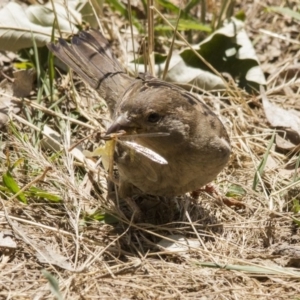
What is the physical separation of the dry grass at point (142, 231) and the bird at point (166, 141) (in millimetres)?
250

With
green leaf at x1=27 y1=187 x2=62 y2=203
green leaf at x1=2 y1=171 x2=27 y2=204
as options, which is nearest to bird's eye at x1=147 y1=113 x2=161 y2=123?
green leaf at x1=27 y1=187 x2=62 y2=203

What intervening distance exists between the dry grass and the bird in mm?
250

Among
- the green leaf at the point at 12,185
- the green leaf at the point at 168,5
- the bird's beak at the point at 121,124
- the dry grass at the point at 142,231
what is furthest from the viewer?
the green leaf at the point at 168,5

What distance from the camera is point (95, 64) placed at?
18.4 ft

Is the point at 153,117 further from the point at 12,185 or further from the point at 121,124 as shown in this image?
the point at 12,185

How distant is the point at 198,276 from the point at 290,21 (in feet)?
12.3

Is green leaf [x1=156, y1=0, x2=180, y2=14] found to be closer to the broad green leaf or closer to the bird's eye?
the broad green leaf

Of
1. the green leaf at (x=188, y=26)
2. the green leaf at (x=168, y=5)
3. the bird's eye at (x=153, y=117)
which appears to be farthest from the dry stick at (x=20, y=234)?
the green leaf at (x=168, y=5)

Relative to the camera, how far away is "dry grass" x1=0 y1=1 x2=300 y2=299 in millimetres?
4066

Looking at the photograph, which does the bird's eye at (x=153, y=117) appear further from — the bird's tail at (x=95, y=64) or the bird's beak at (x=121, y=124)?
the bird's tail at (x=95, y=64)

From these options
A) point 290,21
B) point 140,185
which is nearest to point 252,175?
point 140,185

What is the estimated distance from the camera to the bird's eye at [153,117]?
4273 mm

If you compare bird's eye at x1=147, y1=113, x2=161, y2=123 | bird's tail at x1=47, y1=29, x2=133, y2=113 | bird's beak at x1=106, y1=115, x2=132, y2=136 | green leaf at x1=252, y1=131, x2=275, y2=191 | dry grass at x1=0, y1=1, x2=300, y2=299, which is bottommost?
dry grass at x1=0, y1=1, x2=300, y2=299

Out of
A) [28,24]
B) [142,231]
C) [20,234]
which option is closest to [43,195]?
[20,234]
